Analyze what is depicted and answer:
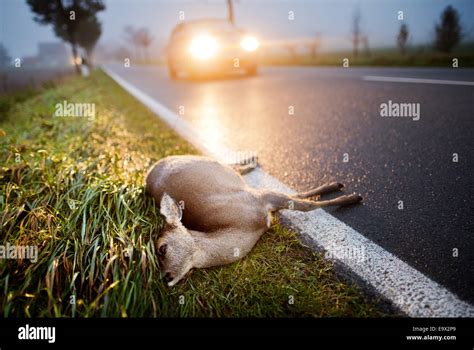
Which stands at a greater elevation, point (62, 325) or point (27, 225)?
point (27, 225)

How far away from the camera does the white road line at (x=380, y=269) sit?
1647 mm

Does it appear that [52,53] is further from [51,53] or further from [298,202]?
[298,202]

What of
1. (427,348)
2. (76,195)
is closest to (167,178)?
(76,195)

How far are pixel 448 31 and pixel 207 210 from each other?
12.4 meters

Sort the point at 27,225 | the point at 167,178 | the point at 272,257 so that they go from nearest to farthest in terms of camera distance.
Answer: the point at 272,257
the point at 27,225
the point at 167,178

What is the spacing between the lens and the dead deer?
2.00 metres

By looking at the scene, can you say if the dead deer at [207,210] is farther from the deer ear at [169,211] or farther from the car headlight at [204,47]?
the car headlight at [204,47]

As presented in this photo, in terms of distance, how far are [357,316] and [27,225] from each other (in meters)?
2.06

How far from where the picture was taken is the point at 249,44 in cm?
1214

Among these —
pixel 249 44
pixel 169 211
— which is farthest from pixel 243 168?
pixel 249 44

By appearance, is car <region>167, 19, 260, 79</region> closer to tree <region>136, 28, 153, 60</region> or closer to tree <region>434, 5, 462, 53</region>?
tree <region>434, 5, 462, 53</region>

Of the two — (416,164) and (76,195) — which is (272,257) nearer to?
(76,195)

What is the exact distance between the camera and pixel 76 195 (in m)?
2.80

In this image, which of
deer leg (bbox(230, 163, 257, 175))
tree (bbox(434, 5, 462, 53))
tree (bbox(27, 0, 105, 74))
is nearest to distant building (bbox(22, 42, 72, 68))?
tree (bbox(27, 0, 105, 74))
